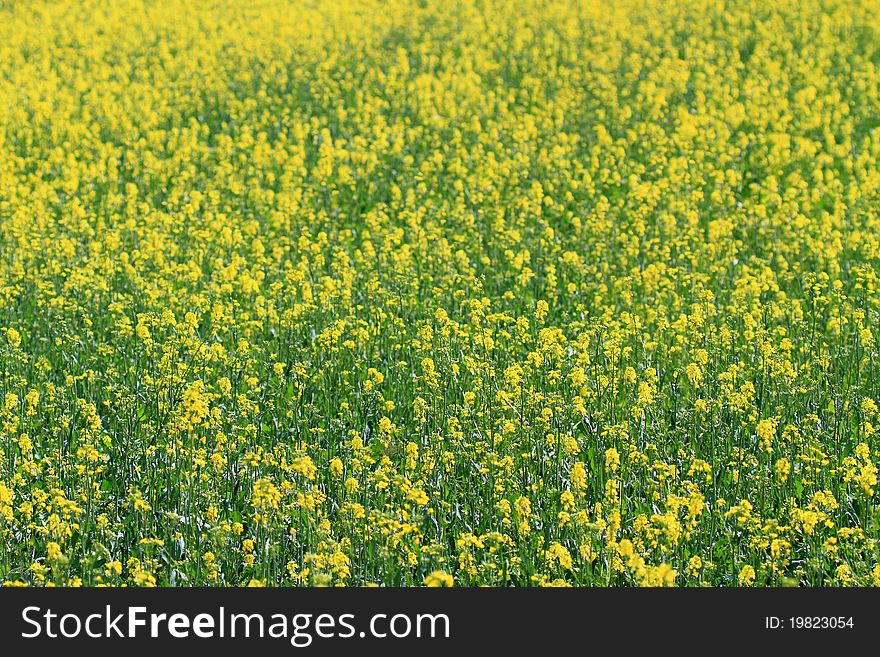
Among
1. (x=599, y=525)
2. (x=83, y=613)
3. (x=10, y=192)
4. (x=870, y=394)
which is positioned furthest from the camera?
(x=10, y=192)

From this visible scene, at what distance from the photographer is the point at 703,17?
1559 cm

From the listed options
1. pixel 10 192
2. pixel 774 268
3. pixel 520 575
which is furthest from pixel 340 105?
pixel 520 575

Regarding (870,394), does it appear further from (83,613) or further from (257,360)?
(83,613)

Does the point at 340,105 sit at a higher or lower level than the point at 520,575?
higher

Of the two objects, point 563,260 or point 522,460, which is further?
point 563,260

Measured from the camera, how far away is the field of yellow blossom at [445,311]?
513 centimetres

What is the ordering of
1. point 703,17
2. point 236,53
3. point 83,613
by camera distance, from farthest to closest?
point 703,17 → point 236,53 → point 83,613

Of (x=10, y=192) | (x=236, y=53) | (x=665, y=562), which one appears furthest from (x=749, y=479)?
(x=236, y=53)

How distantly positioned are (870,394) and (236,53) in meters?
10.2

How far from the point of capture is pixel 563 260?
8.53m

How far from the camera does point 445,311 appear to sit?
23.2 ft

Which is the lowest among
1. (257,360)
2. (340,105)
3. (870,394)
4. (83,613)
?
(83,613)

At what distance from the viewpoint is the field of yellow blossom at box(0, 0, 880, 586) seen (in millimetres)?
5133

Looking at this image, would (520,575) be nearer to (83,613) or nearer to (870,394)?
(83,613)
